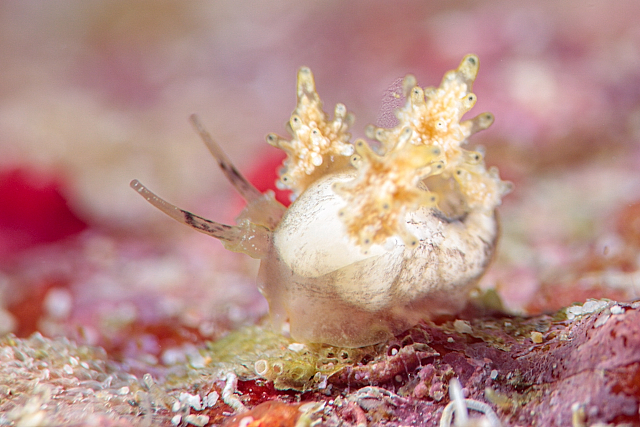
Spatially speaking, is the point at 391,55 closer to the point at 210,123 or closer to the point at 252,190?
the point at 210,123

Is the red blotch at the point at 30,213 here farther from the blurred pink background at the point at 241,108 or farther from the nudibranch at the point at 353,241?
the nudibranch at the point at 353,241

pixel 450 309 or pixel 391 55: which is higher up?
pixel 391 55

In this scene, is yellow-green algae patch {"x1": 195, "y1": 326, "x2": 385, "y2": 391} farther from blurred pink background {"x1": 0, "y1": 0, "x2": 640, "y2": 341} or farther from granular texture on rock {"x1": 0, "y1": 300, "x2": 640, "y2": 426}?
blurred pink background {"x1": 0, "y1": 0, "x2": 640, "y2": 341}

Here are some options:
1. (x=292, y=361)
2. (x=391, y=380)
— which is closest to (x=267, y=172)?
(x=292, y=361)

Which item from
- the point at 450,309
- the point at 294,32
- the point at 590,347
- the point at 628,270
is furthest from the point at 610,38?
Result: the point at 590,347

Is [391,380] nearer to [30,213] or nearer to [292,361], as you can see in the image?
[292,361]

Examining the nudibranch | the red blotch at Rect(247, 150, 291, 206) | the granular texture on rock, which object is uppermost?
the red blotch at Rect(247, 150, 291, 206)

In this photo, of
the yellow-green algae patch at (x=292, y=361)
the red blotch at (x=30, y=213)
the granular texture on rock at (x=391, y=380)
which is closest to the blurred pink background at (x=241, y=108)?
the red blotch at (x=30, y=213)

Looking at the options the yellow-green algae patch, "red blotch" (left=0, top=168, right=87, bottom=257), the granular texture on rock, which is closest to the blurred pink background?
"red blotch" (left=0, top=168, right=87, bottom=257)
